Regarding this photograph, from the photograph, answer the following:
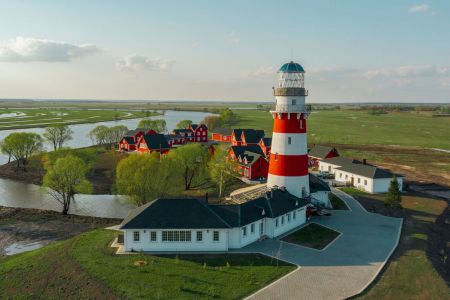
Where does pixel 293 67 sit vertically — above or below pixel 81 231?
above

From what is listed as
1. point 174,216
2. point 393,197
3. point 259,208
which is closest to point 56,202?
point 174,216

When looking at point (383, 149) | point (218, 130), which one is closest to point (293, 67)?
point (383, 149)

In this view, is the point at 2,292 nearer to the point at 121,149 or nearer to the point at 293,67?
the point at 293,67

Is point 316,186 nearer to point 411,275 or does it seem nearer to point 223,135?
point 411,275

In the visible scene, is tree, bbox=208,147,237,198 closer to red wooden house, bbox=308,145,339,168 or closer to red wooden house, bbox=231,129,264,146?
red wooden house, bbox=308,145,339,168

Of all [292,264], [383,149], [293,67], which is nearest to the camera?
[292,264]

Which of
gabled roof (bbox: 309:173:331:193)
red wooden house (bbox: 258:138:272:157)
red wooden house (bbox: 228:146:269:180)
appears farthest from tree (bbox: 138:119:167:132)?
gabled roof (bbox: 309:173:331:193)
